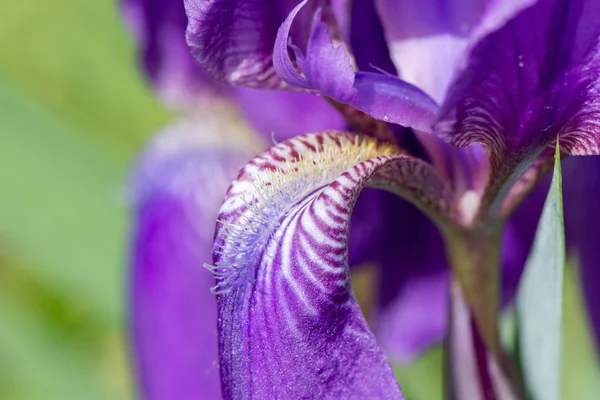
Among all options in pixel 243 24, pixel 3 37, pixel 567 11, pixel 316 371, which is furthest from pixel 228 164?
pixel 3 37

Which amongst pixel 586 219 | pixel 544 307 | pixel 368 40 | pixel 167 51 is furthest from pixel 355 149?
pixel 167 51

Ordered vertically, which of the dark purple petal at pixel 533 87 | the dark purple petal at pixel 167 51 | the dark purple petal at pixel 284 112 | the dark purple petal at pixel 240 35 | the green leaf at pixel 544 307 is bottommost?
the green leaf at pixel 544 307

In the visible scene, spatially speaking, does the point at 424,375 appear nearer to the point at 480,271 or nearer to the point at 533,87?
the point at 480,271

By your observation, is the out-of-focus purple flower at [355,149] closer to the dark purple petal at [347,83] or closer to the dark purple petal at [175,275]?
the dark purple petal at [347,83]

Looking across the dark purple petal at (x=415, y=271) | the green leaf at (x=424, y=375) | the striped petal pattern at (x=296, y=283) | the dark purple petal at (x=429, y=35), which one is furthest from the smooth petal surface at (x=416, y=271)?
the striped petal pattern at (x=296, y=283)

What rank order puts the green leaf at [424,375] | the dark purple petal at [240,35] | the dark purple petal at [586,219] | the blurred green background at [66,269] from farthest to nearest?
the blurred green background at [66,269], the green leaf at [424,375], the dark purple petal at [586,219], the dark purple petal at [240,35]

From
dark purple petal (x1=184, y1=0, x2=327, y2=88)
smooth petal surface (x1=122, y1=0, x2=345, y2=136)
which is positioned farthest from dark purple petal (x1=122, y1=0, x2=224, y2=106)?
dark purple petal (x1=184, y1=0, x2=327, y2=88)
